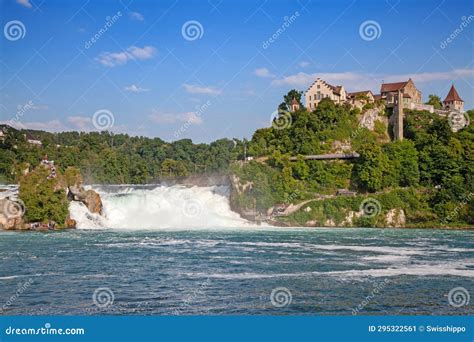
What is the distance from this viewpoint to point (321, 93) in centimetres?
4234

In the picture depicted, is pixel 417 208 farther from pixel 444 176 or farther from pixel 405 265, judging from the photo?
pixel 405 265

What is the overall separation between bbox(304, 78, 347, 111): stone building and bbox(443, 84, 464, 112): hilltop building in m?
10.1

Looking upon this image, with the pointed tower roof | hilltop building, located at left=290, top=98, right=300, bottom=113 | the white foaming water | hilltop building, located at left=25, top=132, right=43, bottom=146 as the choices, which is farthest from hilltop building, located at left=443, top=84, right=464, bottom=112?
hilltop building, located at left=25, top=132, right=43, bottom=146

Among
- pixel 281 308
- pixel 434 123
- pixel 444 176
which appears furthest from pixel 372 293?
pixel 434 123

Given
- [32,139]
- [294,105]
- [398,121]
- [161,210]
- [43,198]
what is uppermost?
[294,105]

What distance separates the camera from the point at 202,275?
13.8 m

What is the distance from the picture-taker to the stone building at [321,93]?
41906mm

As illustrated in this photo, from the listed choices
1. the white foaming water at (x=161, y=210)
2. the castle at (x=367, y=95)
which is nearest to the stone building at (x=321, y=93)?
the castle at (x=367, y=95)

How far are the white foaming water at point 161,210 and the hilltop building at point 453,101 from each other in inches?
928

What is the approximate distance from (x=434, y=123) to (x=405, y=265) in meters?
23.0

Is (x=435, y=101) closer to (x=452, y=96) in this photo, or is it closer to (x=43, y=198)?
(x=452, y=96)

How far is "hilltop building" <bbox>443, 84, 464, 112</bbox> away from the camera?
45.7 metres

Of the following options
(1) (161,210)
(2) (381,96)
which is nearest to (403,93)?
(2) (381,96)

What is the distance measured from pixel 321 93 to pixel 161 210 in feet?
59.0
